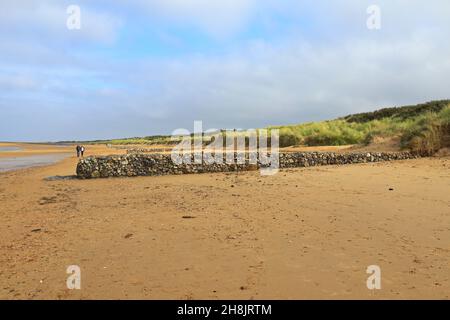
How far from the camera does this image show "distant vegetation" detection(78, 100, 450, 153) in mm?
15500

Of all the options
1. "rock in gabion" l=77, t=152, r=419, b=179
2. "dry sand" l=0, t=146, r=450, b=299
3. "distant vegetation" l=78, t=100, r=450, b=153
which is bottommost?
"dry sand" l=0, t=146, r=450, b=299

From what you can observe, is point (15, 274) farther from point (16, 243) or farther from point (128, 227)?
point (128, 227)

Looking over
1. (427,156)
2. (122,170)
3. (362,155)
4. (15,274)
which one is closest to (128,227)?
(15,274)

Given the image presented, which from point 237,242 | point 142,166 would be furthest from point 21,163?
point 237,242

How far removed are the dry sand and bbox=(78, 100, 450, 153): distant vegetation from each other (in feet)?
21.0

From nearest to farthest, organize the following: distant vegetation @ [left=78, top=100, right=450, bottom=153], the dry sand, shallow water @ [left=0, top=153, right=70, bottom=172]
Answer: the dry sand, distant vegetation @ [left=78, top=100, right=450, bottom=153], shallow water @ [left=0, top=153, right=70, bottom=172]

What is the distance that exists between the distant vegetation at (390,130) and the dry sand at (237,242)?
6386mm

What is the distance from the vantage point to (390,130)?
2244 cm

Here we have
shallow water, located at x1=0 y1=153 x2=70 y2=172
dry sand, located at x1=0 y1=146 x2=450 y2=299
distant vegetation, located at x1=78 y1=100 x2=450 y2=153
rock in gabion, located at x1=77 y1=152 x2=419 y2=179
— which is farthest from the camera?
shallow water, located at x1=0 y1=153 x2=70 y2=172

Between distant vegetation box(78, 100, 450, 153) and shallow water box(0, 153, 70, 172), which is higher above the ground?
distant vegetation box(78, 100, 450, 153)

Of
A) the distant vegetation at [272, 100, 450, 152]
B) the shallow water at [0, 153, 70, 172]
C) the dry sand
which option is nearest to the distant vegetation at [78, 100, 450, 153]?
the distant vegetation at [272, 100, 450, 152]

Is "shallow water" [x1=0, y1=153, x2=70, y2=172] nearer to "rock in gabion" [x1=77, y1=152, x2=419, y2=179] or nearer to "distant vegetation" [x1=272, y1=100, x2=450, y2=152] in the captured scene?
"rock in gabion" [x1=77, y1=152, x2=419, y2=179]

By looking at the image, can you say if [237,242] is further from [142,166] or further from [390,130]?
[390,130]
